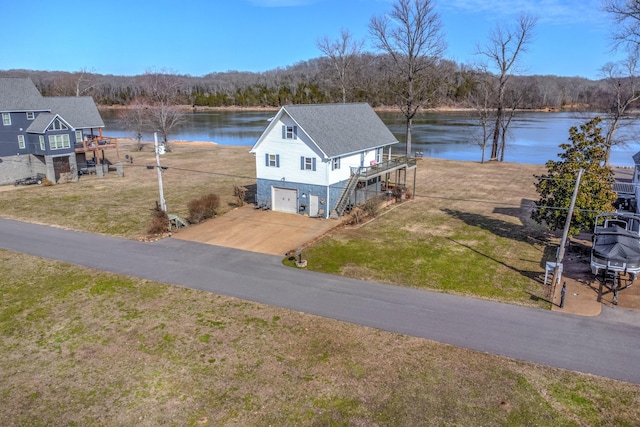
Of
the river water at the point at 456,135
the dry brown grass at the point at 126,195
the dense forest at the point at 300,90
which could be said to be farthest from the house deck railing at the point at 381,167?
the dense forest at the point at 300,90

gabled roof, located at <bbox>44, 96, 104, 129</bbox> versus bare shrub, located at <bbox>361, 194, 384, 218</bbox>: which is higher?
gabled roof, located at <bbox>44, 96, 104, 129</bbox>

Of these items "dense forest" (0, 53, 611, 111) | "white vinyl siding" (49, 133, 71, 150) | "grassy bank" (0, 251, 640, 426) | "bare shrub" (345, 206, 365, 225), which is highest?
"dense forest" (0, 53, 611, 111)

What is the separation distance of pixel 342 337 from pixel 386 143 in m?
21.8

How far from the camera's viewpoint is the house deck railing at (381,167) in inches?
1129

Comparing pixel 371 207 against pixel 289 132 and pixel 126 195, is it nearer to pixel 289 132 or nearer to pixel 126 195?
pixel 289 132

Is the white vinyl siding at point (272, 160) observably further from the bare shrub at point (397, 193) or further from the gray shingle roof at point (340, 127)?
the bare shrub at point (397, 193)

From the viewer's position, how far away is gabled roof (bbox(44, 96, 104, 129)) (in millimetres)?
41781

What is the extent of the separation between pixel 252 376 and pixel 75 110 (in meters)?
42.1

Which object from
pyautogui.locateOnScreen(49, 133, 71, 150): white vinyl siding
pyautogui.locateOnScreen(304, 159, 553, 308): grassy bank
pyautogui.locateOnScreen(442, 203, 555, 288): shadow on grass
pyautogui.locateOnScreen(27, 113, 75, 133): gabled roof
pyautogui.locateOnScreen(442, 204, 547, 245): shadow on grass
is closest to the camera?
pyautogui.locateOnScreen(304, 159, 553, 308): grassy bank

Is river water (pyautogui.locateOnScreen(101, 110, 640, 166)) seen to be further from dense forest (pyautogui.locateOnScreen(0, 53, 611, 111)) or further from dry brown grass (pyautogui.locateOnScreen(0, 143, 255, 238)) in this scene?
dry brown grass (pyautogui.locateOnScreen(0, 143, 255, 238))

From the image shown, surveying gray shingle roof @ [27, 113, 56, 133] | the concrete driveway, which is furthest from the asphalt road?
gray shingle roof @ [27, 113, 56, 133]

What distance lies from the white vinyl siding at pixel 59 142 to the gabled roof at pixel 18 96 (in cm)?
390

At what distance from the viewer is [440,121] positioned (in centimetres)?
10412

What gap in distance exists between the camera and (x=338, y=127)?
2970cm
